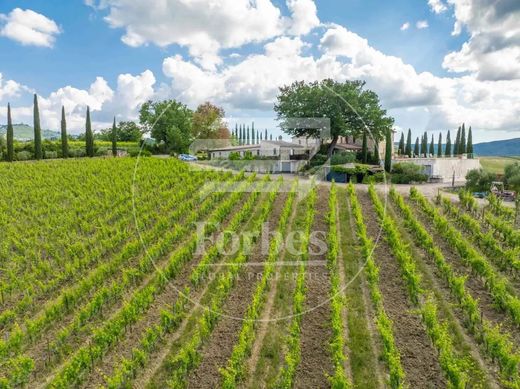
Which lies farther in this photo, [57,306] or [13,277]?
[13,277]

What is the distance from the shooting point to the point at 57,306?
9656 millimetres

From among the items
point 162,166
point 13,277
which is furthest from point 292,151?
point 13,277

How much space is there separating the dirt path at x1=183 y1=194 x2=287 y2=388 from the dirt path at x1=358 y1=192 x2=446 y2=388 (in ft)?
11.9

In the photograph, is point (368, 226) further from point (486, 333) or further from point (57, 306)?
point (57, 306)

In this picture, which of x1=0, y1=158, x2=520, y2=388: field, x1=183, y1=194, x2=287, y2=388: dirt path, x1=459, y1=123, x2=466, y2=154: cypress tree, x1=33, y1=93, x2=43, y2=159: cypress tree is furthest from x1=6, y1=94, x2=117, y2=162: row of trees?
x1=459, y1=123, x2=466, y2=154: cypress tree

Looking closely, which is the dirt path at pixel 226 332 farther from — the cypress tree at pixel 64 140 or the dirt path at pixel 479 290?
the cypress tree at pixel 64 140

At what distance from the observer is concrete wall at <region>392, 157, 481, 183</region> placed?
1226 inches

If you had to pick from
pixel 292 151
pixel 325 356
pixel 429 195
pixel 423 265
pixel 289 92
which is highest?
pixel 289 92

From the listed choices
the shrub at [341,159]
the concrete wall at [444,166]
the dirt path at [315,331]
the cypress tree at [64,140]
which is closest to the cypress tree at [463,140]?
the concrete wall at [444,166]

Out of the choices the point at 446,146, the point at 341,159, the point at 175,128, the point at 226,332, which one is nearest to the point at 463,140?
the point at 446,146

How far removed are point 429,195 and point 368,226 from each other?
7.32 metres

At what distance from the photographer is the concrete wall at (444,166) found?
102ft

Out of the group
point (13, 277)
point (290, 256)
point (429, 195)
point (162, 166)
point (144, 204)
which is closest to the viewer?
point (13, 277)

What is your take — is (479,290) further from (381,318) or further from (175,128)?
(175,128)
